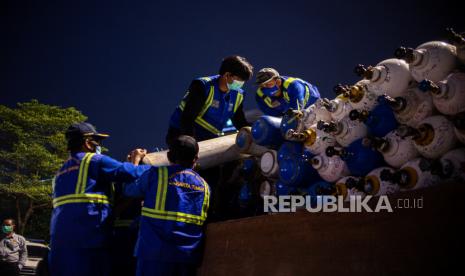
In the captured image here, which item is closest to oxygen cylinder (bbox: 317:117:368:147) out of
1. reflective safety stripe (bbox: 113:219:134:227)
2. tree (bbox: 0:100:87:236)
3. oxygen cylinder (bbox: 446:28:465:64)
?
oxygen cylinder (bbox: 446:28:465:64)

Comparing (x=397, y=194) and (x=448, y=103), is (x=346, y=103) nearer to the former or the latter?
(x=448, y=103)

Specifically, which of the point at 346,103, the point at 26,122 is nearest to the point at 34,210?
the point at 26,122

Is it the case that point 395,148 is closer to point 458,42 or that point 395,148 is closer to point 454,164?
point 454,164

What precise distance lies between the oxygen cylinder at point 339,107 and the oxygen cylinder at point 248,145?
108 cm

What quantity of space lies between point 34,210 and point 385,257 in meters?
26.2

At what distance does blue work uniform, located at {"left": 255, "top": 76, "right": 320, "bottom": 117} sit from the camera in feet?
15.5

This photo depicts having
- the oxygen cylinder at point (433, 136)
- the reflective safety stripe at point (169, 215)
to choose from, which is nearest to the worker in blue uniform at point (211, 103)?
the reflective safety stripe at point (169, 215)

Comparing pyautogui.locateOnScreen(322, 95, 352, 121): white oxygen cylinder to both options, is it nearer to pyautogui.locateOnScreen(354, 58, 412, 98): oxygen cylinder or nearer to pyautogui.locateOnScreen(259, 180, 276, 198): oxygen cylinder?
pyautogui.locateOnScreen(354, 58, 412, 98): oxygen cylinder

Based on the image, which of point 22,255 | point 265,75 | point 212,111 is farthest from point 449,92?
point 22,255

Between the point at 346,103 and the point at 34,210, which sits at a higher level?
the point at 34,210

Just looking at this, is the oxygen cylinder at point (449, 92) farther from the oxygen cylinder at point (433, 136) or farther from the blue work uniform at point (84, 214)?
the blue work uniform at point (84, 214)

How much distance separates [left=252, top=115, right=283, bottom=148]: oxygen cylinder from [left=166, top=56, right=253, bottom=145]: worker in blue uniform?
0.93 meters

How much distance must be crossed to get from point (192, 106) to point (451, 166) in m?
2.77

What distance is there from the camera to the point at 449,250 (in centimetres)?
172
